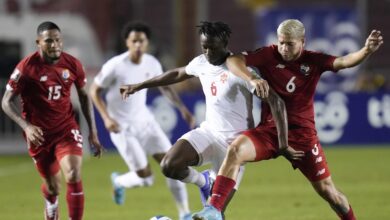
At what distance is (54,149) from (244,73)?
7.49 feet

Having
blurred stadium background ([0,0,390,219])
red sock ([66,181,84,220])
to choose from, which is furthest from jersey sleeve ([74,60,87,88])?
blurred stadium background ([0,0,390,219])

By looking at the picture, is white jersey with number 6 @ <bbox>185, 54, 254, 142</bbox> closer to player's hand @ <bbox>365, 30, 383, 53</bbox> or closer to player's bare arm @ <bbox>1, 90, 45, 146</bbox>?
player's hand @ <bbox>365, 30, 383, 53</bbox>

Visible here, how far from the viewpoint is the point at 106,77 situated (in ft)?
39.2

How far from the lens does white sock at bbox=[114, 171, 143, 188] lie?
12.0m

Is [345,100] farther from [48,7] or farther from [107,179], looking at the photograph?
[48,7]

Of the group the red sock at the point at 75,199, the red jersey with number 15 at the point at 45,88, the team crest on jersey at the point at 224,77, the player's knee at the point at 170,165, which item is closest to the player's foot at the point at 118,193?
the red jersey with number 15 at the point at 45,88

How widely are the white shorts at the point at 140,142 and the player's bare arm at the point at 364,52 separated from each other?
343 centimetres

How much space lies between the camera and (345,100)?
20.1 m

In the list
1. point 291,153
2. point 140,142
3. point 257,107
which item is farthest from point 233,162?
point 257,107

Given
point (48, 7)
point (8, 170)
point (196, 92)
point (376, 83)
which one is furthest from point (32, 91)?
point (48, 7)

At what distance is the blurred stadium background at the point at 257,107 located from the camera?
13.1 meters

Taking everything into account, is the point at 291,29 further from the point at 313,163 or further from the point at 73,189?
the point at 73,189

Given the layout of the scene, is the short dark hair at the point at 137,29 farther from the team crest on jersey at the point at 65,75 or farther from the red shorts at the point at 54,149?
the red shorts at the point at 54,149

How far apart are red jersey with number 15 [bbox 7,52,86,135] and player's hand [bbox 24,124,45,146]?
17.7 inches
